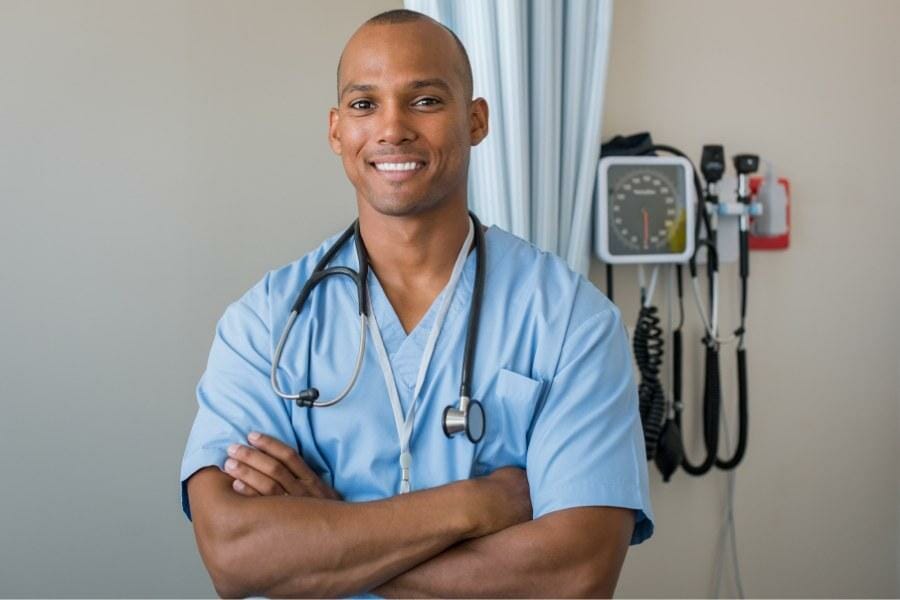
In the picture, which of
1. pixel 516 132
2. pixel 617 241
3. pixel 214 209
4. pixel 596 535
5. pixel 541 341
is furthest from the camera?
pixel 617 241

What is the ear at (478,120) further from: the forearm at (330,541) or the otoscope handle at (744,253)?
the otoscope handle at (744,253)

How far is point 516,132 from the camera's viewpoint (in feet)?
6.04

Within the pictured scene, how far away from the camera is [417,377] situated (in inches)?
53.6

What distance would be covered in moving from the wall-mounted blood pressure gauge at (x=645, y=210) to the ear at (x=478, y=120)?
27.7 inches

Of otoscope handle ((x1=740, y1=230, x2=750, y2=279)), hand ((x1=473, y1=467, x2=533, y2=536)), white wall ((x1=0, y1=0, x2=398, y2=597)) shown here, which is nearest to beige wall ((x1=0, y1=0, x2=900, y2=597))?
white wall ((x1=0, y1=0, x2=398, y2=597))

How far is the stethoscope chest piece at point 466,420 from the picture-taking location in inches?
50.1

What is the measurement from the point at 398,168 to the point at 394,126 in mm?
56

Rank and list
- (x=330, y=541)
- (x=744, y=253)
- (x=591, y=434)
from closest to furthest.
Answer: (x=330, y=541)
(x=591, y=434)
(x=744, y=253)

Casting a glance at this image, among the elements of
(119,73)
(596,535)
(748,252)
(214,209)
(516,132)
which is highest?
(119,73)

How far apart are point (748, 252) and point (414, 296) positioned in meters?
1.19

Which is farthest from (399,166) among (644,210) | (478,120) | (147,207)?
(644,210)

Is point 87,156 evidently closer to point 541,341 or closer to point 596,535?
point 541,341

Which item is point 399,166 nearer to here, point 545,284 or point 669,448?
point 545,284

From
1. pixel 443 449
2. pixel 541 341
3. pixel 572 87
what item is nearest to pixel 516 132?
pixel 572 87
